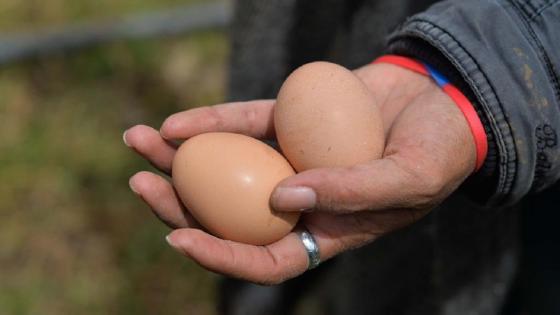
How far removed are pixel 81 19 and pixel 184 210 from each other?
1478mm

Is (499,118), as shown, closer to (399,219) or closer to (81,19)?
(399,219)

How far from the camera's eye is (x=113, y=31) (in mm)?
2254

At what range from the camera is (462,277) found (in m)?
1.27

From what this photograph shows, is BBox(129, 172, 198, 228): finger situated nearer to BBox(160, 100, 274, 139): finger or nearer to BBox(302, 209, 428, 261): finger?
BBox(160, 100, 274, 139): finger

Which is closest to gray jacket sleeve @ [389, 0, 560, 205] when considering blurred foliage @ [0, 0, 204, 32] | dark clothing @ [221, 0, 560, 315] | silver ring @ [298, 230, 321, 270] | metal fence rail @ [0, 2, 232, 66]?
dark clothing @ [221, 0, 560, 315]

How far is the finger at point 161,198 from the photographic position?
0.99 meters

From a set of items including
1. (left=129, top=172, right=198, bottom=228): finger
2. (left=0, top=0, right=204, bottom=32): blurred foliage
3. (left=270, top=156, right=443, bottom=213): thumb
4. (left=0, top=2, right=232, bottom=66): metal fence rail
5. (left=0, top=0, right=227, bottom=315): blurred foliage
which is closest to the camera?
(left=270, top=156, right=443, bottom=213): thumb

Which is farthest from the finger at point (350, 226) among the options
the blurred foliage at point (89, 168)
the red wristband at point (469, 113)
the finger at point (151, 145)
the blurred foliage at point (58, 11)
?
the blurred foliage at point (58, 11)

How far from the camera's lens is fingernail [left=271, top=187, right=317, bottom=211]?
88cm

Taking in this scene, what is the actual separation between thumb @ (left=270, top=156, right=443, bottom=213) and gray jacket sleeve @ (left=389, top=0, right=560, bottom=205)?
117mm

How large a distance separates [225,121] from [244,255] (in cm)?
23

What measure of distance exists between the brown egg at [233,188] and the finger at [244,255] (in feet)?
0.09

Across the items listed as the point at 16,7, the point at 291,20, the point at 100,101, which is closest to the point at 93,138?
the point at 100,101

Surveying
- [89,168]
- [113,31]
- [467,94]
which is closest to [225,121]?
[467,94]
